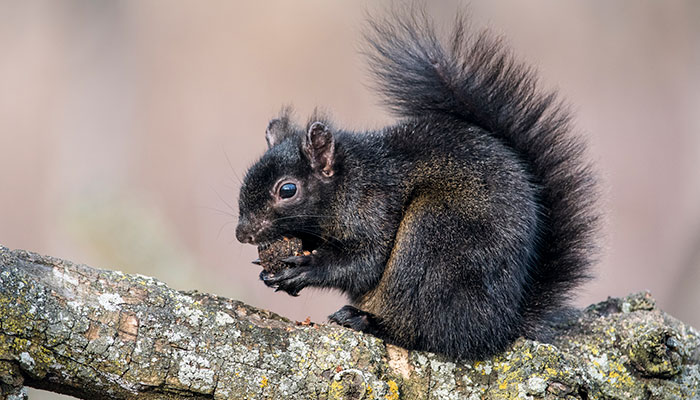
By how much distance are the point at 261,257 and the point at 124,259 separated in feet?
5.12

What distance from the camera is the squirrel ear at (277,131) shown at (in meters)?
3.11

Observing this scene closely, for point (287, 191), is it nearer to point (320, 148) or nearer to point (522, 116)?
point (320, 148)

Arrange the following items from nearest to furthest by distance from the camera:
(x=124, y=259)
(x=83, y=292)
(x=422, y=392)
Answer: (x=83, y=292) < (x=422, y=392) < (x=124, y=259)

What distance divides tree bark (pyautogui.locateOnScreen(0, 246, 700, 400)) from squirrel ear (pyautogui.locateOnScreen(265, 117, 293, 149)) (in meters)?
1.16

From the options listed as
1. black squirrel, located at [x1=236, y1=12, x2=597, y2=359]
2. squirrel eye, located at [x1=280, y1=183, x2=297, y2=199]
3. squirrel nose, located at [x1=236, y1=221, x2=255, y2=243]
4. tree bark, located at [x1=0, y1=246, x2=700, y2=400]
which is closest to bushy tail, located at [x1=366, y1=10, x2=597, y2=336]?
black squirrel, located at [x1=236, y1=12, x2=597, y2=359]

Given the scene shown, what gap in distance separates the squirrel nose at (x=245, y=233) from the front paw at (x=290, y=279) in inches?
8.5

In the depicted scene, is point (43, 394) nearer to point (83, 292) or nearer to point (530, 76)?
point (83, 292)

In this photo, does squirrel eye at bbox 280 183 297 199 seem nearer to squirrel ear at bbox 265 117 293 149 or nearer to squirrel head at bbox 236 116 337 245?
squirrel head at bbox 236 116 337 245

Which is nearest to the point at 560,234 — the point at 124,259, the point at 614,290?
the point at 124,259

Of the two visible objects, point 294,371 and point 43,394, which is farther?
point 43,394

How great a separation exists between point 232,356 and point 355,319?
65cm

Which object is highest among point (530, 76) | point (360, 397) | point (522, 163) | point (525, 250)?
point (530, 76)

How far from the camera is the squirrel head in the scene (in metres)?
2.73

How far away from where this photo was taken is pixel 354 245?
2.63 m
